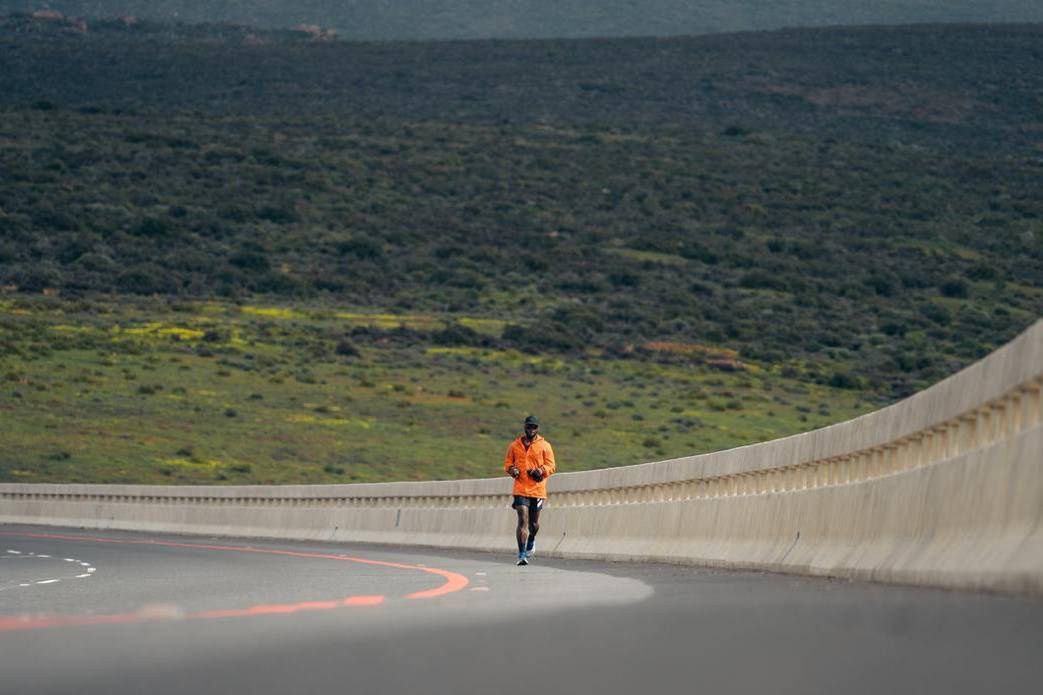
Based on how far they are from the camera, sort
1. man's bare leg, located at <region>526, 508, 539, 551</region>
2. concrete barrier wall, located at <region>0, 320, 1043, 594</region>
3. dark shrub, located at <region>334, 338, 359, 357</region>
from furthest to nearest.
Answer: dark shrub, located at <region>334, 338, 359, 357</region>, man's bare leg, located at <region>526, 508, 539, 551</region>, concrete barrier wall, located at <region>0, 320, 1043, 594</region>

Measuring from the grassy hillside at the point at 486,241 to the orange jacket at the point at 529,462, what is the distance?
39.0 m

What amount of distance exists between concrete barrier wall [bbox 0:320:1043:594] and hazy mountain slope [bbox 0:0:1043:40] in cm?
13268

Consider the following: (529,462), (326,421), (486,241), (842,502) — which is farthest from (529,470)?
(486,241)

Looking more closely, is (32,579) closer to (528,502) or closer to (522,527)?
(522,527)

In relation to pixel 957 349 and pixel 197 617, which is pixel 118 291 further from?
pixel 197 617

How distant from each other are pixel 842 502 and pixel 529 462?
756cm

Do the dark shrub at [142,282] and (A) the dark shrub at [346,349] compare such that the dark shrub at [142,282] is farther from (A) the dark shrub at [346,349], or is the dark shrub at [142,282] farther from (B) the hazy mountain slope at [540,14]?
(B) the hazy mountain slope at [540,14]

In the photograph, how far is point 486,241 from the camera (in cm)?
10125

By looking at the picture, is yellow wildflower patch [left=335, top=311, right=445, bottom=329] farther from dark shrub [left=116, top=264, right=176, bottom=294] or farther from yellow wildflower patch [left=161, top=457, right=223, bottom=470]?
yellow wildflower patch [left=161, top=457, right=223, bottom=470]

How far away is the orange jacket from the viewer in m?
22.5

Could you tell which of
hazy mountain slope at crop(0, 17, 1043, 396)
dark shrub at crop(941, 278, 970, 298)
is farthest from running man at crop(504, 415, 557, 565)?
dark shrub at crop(941, 278, 970, 298)

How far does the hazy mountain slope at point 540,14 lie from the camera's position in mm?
163875

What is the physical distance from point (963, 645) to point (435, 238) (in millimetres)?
93412

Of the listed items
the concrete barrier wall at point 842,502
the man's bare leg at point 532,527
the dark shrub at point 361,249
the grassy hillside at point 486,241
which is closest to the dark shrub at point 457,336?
the grassy hillside at point 486,241
